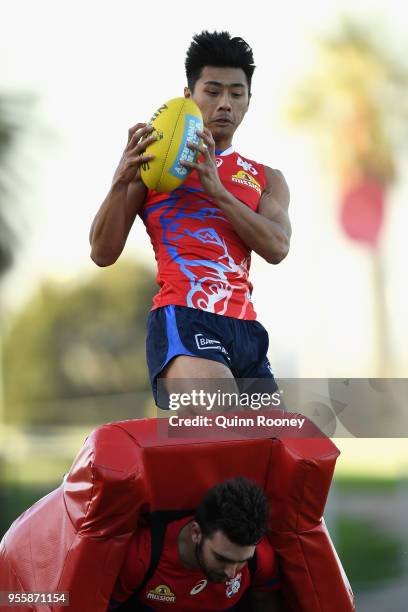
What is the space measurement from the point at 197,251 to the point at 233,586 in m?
1.34

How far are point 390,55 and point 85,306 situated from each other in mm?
22193

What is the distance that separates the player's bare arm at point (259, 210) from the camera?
4043 millimetres

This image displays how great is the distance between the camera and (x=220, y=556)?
12.2 feet

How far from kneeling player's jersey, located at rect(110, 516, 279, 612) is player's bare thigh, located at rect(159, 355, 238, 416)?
1.46 feet

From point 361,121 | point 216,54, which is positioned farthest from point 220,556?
point 361,121

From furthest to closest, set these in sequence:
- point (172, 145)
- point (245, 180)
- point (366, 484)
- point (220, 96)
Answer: point (366, 484) < point (245, 180) < point (220, 96) < point (172, 145)

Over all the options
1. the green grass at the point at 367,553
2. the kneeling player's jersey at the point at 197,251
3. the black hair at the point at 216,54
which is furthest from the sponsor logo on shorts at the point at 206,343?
the green grass at the point at 367,553

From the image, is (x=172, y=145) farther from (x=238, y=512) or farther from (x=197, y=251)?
(x=238, y=512)

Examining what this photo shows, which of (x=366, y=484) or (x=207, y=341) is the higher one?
(x=207, y=341)

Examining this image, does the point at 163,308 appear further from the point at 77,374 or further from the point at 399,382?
the point at 77,374

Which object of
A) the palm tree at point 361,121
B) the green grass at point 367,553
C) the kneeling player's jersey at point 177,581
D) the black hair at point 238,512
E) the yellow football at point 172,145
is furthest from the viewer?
the palm tree at point 361,121

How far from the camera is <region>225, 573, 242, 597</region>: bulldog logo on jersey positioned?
402 centimetres

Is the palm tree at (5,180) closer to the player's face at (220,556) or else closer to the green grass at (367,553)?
the green grass at (367,553)

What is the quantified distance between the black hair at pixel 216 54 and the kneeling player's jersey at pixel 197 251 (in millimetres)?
439
